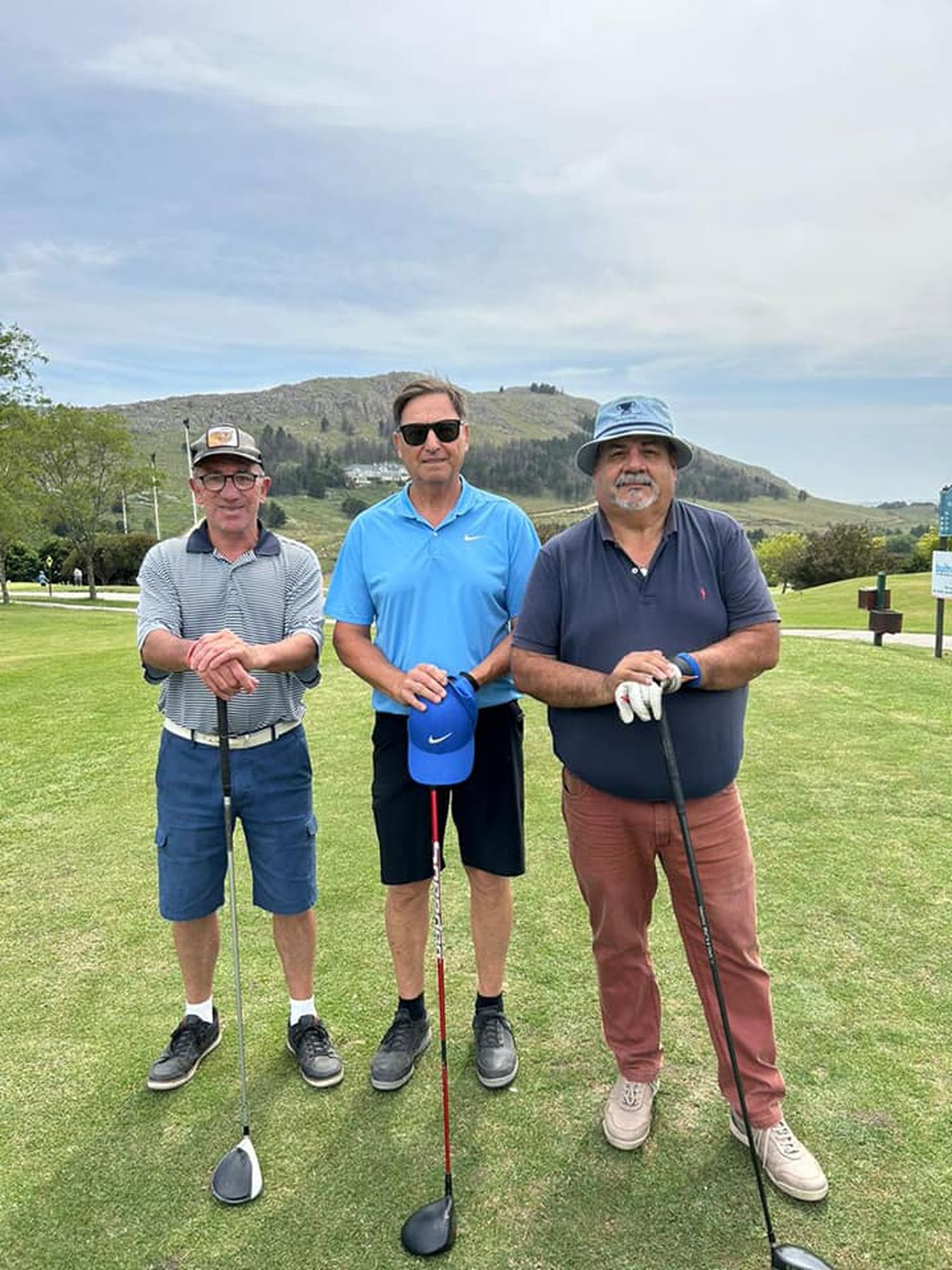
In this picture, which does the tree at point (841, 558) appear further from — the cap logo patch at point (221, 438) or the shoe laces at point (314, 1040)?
the cap logo patch at point (221, 438)

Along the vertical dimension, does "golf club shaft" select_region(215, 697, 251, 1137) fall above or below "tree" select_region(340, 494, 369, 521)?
below

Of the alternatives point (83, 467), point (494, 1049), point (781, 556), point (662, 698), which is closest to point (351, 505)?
point (781, 556)

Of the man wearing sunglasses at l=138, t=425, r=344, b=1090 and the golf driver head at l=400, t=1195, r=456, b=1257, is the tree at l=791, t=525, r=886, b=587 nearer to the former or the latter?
the man wearing sunglasses at l=138, t=425, r=344, b=1090

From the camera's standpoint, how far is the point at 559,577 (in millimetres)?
2777

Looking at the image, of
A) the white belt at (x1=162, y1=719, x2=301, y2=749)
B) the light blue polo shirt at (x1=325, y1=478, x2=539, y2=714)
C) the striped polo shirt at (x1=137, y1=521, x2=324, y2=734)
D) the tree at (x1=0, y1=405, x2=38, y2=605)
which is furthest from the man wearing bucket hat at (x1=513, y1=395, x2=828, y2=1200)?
the tree at (x1=0, y1=405, x2=38, y2=605)

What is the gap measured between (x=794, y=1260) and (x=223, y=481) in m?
3.04

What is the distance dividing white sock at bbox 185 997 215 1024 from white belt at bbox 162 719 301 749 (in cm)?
111

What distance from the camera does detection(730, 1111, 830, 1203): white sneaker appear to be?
8.27 ft

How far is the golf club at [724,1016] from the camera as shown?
7.41 ft

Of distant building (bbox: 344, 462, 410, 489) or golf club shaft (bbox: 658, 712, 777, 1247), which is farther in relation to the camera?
distant building (bbox: 344, 462, 410, 489)

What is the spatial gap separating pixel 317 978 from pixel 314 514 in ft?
485

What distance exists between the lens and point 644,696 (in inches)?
94.2

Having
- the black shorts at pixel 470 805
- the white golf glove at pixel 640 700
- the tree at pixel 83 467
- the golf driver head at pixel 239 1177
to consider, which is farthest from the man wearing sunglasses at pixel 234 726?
the tree at pixel 83 467

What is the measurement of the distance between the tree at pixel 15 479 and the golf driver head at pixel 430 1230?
36.7 meters
